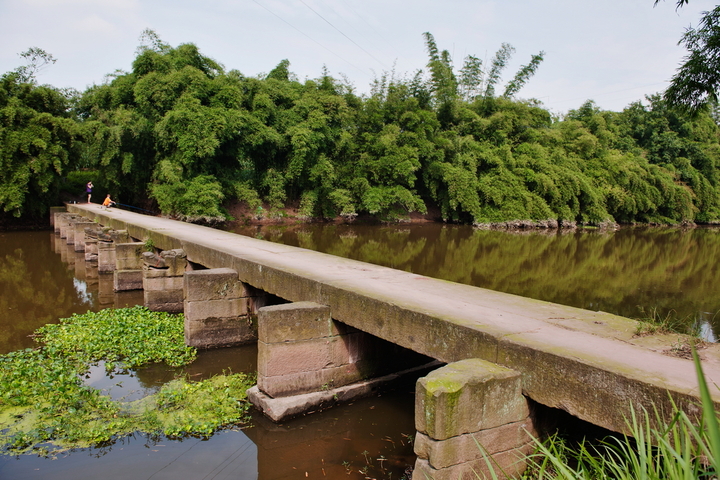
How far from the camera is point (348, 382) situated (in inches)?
232

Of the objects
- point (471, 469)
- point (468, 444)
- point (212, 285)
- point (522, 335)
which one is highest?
point (522, 335)

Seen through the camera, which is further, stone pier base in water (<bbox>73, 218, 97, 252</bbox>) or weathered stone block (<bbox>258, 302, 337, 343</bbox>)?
stone pier base in water (<bbox>73, 218, 97, 252</bbox>)

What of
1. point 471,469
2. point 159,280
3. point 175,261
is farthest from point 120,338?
point 471,469

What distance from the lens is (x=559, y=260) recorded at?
19.0 meters

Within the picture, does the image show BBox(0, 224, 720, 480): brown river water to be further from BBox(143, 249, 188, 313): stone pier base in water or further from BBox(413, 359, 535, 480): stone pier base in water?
BBox(143, 249, 188, 313): stone pier base in water

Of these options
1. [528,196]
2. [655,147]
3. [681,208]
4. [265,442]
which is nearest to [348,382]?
[265,442]

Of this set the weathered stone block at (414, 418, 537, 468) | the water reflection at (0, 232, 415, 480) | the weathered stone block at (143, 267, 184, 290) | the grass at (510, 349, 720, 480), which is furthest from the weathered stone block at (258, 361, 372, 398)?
the weathered stone block at (143, 267, 184, 290)

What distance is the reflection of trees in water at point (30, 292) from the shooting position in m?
8.81

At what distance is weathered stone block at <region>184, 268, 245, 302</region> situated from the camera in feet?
23.8

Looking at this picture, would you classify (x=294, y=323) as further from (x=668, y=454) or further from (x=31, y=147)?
(x=31, y=147)

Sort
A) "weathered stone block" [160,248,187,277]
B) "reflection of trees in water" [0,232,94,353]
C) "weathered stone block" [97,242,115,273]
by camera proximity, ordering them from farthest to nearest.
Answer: "weathered stone block" [97,242,115,273]
"weathered stone block" [160,248,187,277]
"reflection of trees in water" [0,232,94,353]

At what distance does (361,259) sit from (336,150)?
1554 centimetres

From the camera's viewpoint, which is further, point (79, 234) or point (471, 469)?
point (79, 234)

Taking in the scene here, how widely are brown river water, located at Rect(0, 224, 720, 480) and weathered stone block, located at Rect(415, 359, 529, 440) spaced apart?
Answer: 4.79ft
